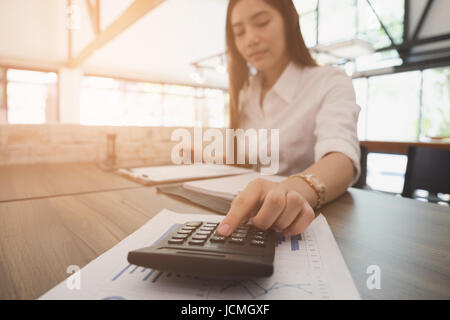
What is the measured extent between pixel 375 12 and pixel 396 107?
2241 mm

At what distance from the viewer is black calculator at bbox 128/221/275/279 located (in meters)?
0.28

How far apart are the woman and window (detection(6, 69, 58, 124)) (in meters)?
7.30

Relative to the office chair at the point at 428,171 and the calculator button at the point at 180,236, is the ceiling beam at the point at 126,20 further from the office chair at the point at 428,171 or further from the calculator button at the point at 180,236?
the calculator button at the point at 180,236

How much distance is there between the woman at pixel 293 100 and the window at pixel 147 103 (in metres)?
6.59

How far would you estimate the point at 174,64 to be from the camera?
8320 millimetres

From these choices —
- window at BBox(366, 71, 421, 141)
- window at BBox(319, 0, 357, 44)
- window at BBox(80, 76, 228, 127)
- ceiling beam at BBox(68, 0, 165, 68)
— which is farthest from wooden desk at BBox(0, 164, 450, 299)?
window at BBox(80, 76, 228, 127)

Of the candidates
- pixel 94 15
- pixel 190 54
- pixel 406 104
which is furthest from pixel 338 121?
pixel 190 54

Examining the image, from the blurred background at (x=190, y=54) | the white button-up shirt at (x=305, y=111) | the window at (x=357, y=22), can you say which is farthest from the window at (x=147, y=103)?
the white button-up shirt at (x=305, y=111)

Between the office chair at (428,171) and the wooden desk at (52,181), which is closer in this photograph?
the wooden desk at (52,181)

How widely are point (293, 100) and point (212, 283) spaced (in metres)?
0.96

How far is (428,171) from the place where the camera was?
1470 millimetres

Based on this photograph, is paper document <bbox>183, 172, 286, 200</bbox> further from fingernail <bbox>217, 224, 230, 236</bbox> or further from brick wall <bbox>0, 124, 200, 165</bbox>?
brick wall <bbox>0, 124, 200, 165</bbox>

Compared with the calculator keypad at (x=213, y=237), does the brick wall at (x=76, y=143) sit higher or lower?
higher

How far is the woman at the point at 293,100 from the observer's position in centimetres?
72
